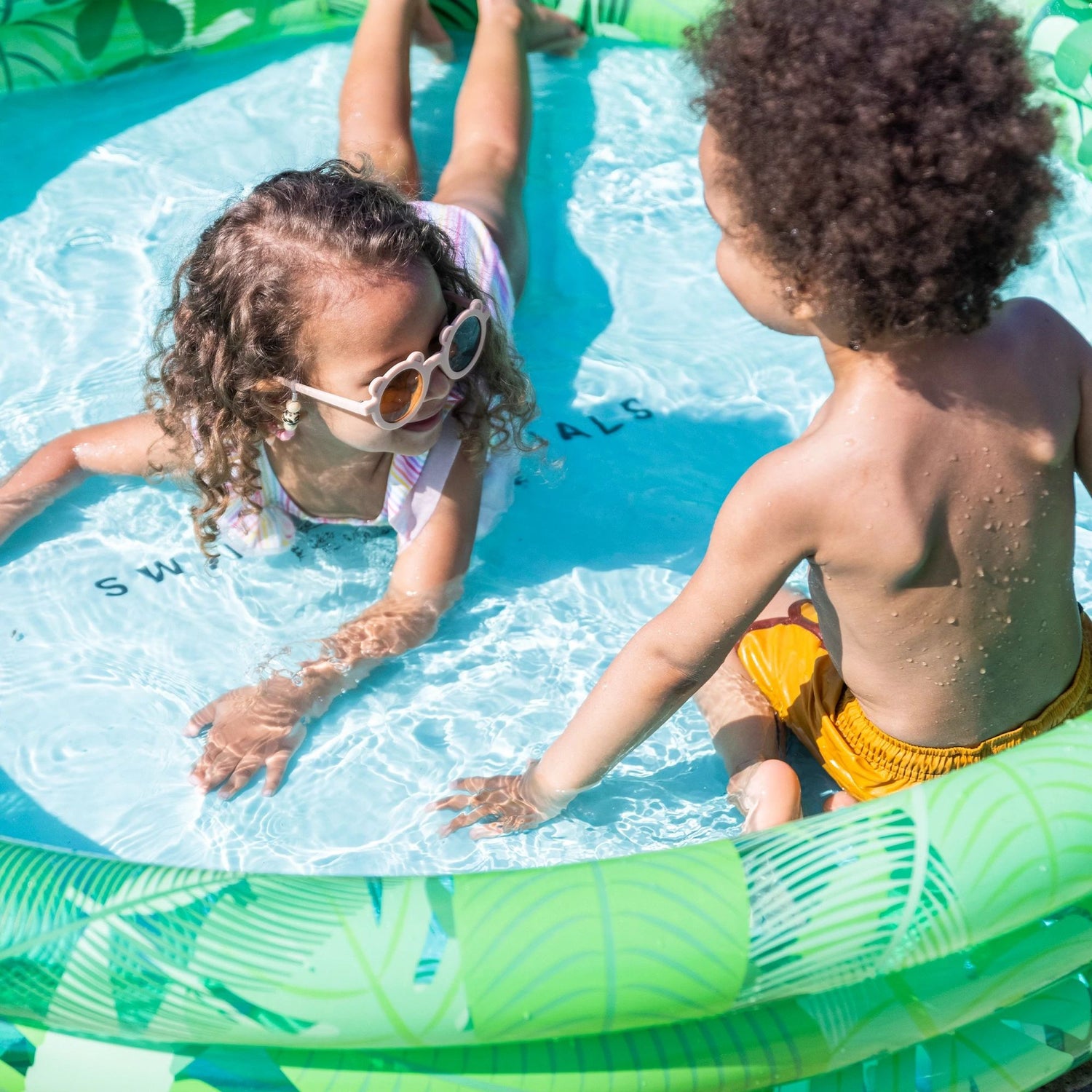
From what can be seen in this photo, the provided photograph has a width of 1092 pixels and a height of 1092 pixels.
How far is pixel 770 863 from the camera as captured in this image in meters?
1.82

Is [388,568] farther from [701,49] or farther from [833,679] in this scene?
[701,49]

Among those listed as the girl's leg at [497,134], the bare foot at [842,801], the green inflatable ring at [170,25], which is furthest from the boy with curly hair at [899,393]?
the green inflatable ring at [170,25]

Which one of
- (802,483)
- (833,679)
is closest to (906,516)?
(802,483)

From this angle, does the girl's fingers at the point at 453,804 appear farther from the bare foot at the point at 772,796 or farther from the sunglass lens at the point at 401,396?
the sunglass lens at the point at 401,396

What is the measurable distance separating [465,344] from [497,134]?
1514 mm

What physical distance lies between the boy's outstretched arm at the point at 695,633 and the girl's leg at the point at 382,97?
6.51 ft

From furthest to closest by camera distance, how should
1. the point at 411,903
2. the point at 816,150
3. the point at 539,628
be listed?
the point at 539,628, the point at 411,903, the point at 816,150

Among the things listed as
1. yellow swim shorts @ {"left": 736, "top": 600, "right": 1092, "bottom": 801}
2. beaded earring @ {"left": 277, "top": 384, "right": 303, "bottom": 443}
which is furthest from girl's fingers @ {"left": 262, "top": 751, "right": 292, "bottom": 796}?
yellow swim shorts @ {"left": 736, "top": 600, "right": 1092, "bottom": 801}

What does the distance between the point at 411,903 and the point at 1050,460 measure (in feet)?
3.71

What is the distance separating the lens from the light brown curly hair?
2.51 metres

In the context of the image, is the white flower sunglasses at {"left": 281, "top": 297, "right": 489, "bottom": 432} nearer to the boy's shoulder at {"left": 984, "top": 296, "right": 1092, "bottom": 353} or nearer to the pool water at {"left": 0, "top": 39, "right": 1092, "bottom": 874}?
the pool water at {"left": 0, "top": 39, "right": 1092, "bottom": 874}

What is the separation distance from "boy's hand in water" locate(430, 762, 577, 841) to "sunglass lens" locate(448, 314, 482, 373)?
2.77 ft

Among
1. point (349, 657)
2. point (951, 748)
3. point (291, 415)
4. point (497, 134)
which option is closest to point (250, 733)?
point (349, 657)

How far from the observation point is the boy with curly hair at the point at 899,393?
1587 mm
